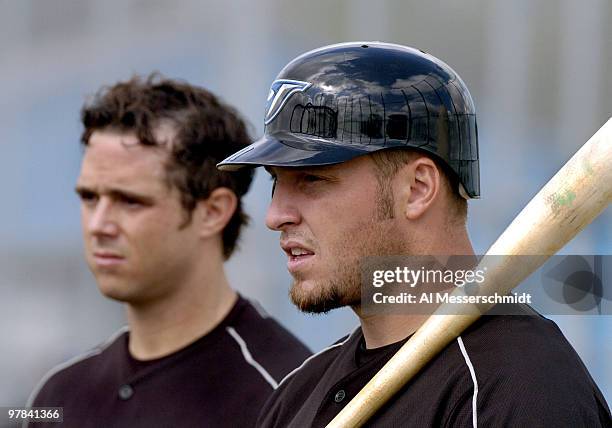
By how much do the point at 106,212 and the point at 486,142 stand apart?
2568 millimetres

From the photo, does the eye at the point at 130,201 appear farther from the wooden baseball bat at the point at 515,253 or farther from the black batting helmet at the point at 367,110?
the wooden baseball bat at the point at 515,253

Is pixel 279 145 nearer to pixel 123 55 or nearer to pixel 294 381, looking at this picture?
pixel 294 381

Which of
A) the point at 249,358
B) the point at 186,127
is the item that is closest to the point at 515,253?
the point at 249,358

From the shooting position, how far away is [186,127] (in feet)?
11.6

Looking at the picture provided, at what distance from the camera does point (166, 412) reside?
3176 mm

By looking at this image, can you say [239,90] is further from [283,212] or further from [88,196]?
[283,212]

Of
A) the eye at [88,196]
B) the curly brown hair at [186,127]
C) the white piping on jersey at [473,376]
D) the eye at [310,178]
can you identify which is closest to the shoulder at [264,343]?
the curly brown hair at [186,127]

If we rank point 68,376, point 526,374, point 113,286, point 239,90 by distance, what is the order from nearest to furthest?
point 526,374, point 113,286, point 68,376, point 239,90

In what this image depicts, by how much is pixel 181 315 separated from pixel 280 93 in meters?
1.28

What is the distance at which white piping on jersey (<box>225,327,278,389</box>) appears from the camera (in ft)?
10.2

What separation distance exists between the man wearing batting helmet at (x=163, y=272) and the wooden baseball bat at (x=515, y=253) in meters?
1.08

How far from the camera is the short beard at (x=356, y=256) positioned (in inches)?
85.6

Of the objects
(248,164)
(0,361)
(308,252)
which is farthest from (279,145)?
(0,361)

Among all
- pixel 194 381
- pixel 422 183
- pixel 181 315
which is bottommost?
pixel 194 381
